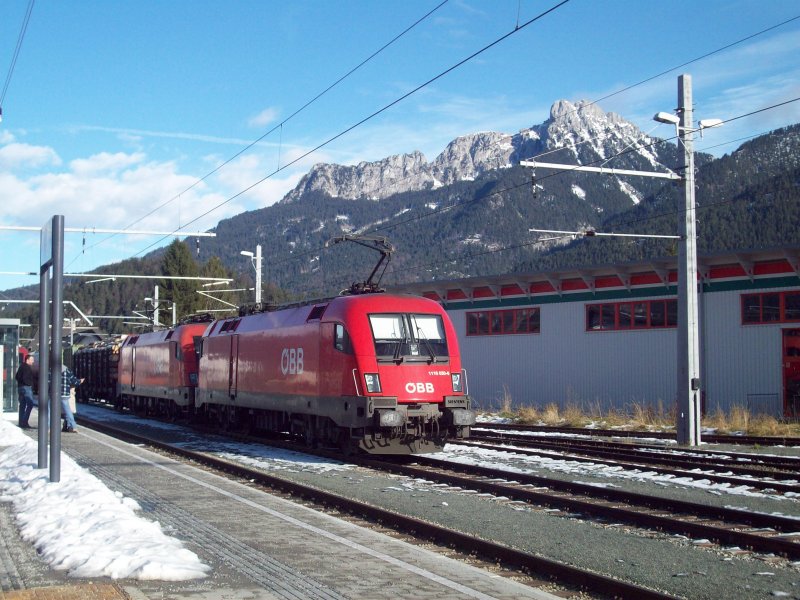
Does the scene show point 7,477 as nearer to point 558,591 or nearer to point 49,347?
point 49,347

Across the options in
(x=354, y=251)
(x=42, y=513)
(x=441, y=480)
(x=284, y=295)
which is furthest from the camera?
(x=354, y=251)

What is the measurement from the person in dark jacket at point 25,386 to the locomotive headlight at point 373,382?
32.9ft

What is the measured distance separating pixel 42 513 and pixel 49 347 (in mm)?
4001

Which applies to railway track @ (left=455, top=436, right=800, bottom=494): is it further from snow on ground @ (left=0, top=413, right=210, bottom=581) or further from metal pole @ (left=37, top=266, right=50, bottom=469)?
metal pole @ (left=37, top=266, right=50, bottom=469)

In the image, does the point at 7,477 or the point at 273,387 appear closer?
the point at 7,477

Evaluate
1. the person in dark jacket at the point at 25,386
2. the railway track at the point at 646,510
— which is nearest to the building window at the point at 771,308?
the railway track at the point at 646,510

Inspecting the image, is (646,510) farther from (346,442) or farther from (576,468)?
(346,442)

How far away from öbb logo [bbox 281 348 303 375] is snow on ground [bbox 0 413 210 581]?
6.18 metres

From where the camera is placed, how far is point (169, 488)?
42.1 ft

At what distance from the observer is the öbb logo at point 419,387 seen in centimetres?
1631

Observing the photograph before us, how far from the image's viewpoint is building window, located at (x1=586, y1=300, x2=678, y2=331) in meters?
30.5

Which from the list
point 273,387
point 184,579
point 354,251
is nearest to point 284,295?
point 354,251

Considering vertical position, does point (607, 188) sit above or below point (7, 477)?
above

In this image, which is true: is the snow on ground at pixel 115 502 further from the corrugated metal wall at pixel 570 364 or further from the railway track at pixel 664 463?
the corrugated metal wall at pixel 570 364
